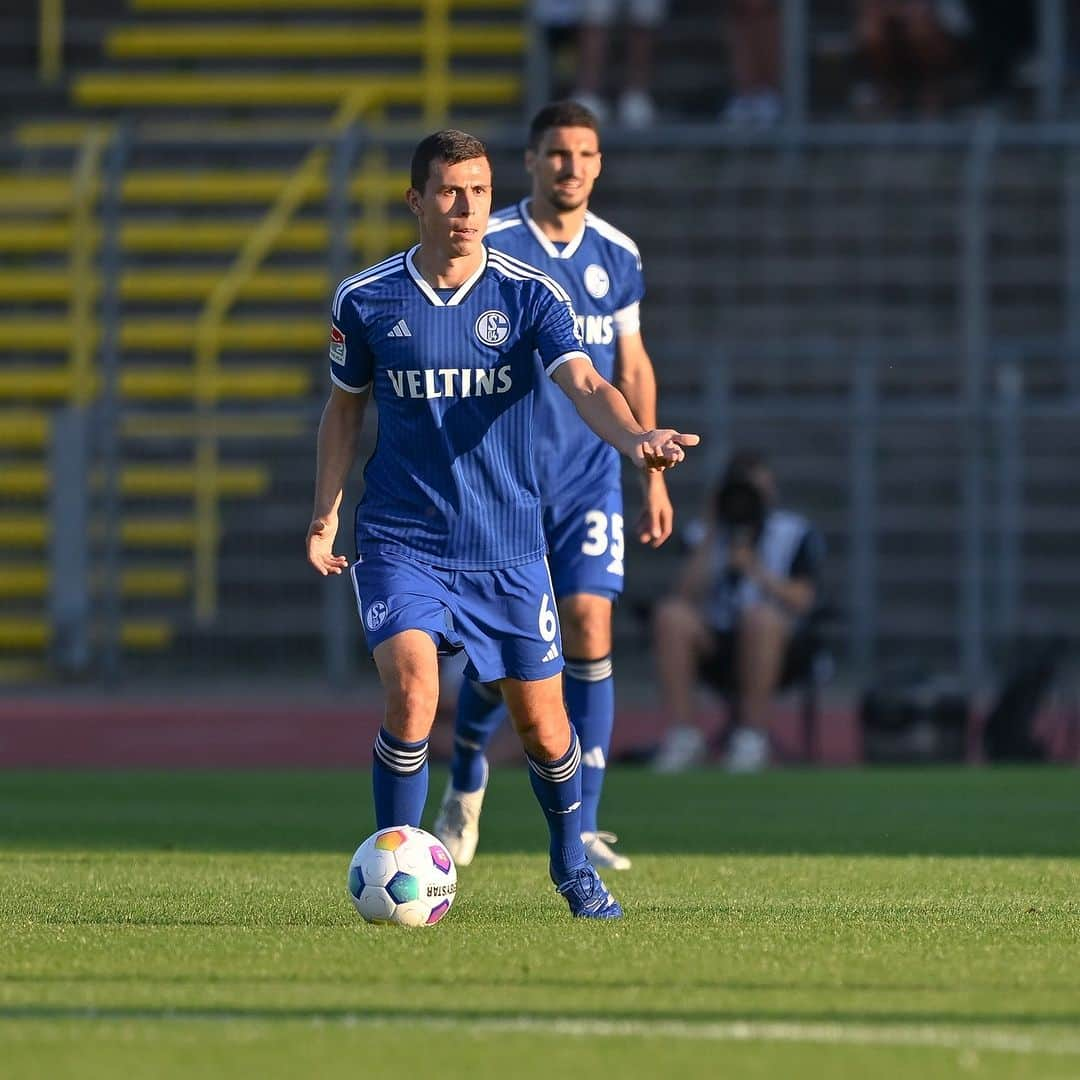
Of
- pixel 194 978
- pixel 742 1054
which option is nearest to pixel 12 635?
pixel 194 978

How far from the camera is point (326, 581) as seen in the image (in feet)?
53.2

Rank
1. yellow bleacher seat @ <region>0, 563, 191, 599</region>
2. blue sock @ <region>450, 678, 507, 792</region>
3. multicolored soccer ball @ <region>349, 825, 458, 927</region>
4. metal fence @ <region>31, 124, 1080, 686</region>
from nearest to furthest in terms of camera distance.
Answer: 1. multicolored soccer ball @ <region>349, 825, 458, 927</region>
2. blue sock @ <region>450, 678, 507, 792</region>
3. metal fence @ <region>31, 124, 1080, 686</region>
4. yellow bleacher seat @ <region>0, 563, 191, 599</region>

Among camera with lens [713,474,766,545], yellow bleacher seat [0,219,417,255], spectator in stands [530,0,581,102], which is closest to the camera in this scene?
camera with lens [713,474,766,545]

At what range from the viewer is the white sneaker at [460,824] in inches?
317

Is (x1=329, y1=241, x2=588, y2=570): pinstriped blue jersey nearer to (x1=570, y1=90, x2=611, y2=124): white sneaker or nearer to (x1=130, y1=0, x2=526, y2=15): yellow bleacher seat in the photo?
(x1=570, y1=90, x2=611, y2=124): white sneaker

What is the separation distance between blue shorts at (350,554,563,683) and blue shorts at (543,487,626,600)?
56.1 inches

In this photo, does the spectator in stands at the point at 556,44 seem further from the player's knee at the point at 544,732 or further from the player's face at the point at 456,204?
the player's knee at the point at 544,732

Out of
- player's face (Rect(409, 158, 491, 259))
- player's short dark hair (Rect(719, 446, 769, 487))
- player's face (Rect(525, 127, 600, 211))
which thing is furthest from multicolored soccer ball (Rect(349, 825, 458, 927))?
player's short dark hair (Rect(719, 446, 769, 487))

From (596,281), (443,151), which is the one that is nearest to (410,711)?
(443,151)

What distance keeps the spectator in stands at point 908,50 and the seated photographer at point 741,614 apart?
5.73 meters

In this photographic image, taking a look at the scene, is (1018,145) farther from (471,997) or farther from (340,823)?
(471,997)

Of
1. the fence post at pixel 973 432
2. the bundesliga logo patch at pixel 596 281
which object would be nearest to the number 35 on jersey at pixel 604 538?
the bundesliga logo patch at pixel 596 281

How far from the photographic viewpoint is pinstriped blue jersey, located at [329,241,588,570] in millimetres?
6402

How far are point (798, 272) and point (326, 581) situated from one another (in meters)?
4.55
